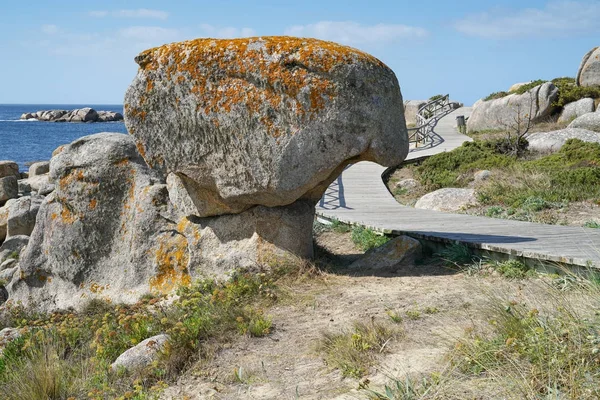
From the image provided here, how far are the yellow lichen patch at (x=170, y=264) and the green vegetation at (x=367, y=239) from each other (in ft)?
9.26

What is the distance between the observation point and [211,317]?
6531 mm

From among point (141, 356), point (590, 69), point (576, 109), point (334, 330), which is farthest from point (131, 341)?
point (590, 69)

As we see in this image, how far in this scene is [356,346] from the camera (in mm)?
5352

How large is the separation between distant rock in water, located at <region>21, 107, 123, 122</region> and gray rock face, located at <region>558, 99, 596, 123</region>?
386 ft

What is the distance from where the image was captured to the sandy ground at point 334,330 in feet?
16.5

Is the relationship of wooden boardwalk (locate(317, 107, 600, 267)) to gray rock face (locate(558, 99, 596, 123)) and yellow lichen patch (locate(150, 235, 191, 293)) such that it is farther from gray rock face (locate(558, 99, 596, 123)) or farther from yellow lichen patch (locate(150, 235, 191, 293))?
gray rock face (locate(558, 99, 596, 123))

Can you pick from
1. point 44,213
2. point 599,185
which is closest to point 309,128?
point 44,213

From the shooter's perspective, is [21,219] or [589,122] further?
[589,122]

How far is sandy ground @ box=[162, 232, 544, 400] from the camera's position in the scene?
5.03 m

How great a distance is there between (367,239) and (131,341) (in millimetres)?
4633

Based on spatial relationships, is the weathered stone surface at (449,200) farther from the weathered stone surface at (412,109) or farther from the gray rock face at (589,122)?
the weathered stone surface at (412,109)

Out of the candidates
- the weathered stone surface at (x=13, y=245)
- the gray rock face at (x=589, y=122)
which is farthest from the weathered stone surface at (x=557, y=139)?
the weathered stone surface at (x=13, y=245)

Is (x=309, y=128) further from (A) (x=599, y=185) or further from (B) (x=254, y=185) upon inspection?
(A) (x=599, y=185)

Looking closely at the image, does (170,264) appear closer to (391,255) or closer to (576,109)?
(391,255)
